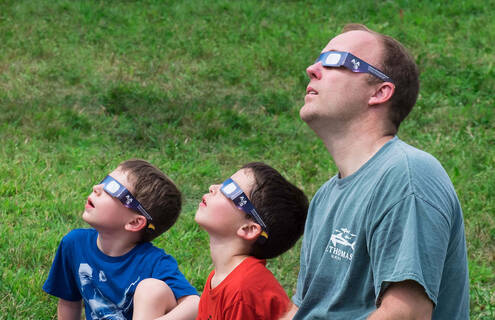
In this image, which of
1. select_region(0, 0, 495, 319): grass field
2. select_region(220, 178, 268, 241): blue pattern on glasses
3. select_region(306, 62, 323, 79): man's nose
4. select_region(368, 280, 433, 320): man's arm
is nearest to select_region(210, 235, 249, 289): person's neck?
select_region(220, 178, 268, 241): blue pattern on glasses

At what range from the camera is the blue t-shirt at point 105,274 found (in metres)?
3.74

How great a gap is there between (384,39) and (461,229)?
2.64ft

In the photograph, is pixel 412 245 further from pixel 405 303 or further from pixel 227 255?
pixel 227 255

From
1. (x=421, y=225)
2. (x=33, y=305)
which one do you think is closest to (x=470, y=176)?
(x=33, y=305)

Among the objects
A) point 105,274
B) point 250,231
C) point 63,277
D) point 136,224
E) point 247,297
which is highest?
point 250,231

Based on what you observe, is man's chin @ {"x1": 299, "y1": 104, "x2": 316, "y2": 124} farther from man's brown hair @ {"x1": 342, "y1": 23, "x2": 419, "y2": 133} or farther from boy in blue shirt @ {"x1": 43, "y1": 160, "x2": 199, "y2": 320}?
boy in blue shirt @ {"x1": 43, "y1": 160, "x2": 199, "y2": 320}

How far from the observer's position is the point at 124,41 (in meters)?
10.5

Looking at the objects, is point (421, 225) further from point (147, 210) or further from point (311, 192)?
point (311, 192)

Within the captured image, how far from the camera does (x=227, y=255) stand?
11.3 feet

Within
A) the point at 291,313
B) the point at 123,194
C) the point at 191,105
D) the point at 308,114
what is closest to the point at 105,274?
the point at 123,194

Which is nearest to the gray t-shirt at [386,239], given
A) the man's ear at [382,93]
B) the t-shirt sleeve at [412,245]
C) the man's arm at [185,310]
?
the t-shirt sleeve at [412,245]

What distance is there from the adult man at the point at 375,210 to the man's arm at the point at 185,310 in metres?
0.73

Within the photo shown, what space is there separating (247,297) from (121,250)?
3.19 ft

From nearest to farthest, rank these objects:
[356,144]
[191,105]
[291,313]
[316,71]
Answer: [356,144]
[316,71]
[291,313]
[191,105]
